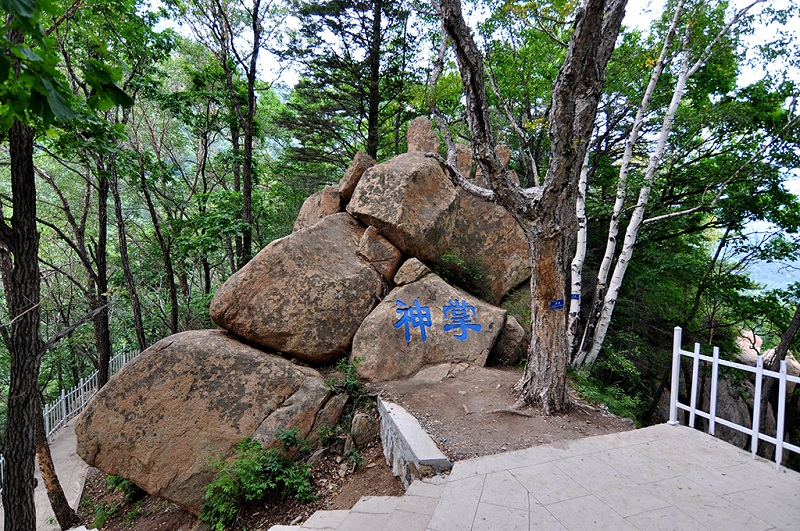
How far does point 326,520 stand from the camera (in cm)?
330

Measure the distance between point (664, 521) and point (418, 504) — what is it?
1762mm

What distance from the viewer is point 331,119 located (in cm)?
1080

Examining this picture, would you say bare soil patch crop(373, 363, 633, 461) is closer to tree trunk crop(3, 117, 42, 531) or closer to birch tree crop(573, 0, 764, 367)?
birch tree crop(573, 0, 764, 367)

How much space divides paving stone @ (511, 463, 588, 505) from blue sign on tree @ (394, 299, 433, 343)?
10.1 feet

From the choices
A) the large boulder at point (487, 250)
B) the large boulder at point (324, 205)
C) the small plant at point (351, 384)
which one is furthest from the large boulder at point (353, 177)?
the small plant at point (351, 384)

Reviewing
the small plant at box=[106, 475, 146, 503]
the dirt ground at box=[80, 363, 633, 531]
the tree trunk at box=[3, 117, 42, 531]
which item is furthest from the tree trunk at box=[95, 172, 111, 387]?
the tree trunk at box=[3, 117, 42, 531]

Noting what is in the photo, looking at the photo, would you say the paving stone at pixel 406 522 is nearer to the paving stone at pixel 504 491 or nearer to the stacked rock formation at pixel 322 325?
the paving stone at pixel 504 491

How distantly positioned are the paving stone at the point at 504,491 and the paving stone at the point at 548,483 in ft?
0.23

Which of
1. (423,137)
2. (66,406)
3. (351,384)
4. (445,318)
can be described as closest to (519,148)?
(423,137)

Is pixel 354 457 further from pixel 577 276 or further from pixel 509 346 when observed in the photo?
pixel 577 276

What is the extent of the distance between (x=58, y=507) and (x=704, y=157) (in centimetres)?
1426

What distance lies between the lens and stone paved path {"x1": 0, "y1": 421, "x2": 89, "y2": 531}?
6.37m

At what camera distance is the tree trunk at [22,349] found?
382 cm

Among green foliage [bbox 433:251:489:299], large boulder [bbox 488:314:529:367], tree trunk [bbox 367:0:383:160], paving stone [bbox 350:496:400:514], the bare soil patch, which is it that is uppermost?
tree trunk [bbox 367:0:383:160]
